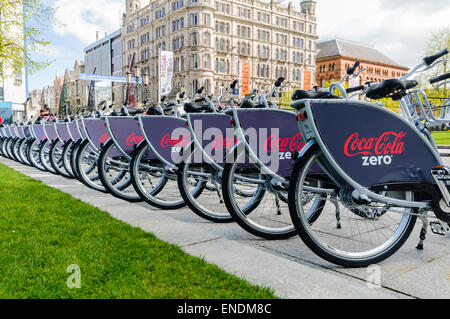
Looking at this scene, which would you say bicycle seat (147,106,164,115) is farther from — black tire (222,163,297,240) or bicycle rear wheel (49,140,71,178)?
bicycle rear wheel (49,140,71,178)

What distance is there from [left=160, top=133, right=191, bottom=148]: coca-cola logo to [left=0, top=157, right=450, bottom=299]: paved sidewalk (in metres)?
1.12

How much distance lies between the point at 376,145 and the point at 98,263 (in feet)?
6.46

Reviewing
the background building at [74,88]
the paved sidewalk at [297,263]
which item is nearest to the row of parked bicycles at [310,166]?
the paved sidewalk at [297,263]

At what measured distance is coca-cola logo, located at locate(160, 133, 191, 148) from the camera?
4.62 meters

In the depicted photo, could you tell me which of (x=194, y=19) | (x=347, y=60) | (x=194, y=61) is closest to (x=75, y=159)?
(x=194, y=61)

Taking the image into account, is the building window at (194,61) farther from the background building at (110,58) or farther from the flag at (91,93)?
Answer: the flag at (91,93)

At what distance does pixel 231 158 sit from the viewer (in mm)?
3309

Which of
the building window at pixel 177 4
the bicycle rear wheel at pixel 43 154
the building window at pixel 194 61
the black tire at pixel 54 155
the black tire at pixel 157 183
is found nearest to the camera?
the black tire at pixel 157 183

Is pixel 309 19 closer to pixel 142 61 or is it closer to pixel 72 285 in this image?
pixel 142 61

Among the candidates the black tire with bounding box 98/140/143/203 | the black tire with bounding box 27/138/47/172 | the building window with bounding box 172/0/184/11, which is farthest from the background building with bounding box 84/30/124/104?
the black tire with bounding box 98/140/143/203

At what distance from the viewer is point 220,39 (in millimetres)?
62000

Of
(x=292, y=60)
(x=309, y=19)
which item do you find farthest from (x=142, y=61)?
(x=309, y=19)

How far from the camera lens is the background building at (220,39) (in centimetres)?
5872
